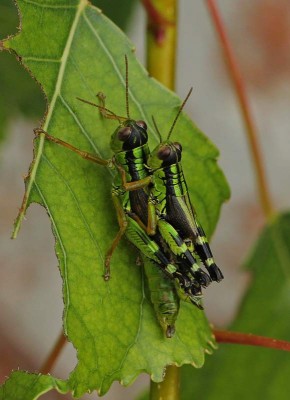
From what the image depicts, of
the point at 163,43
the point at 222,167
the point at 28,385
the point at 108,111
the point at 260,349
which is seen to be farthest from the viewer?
the point at 222,167

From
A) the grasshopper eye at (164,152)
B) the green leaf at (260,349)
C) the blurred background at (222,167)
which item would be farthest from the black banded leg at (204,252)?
the blurred background at (222,167)

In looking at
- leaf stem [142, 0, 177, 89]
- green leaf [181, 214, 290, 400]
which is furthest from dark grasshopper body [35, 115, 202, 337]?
green leaf [181, 214, 290, 400]

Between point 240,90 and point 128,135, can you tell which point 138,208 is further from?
point 240,90

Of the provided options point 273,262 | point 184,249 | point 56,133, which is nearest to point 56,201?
point 56,133

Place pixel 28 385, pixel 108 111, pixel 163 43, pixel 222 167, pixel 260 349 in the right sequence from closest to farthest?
pixel 28 385 → pixel 108 111 → pixel 163 43 → pixel 260 349 → pixel 222 167

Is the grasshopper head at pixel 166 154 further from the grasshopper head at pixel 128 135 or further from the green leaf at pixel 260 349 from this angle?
the green leaf at pixel 260 349

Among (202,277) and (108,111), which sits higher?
(108,111)

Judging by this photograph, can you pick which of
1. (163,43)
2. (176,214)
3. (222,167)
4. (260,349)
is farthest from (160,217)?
(222,167)
